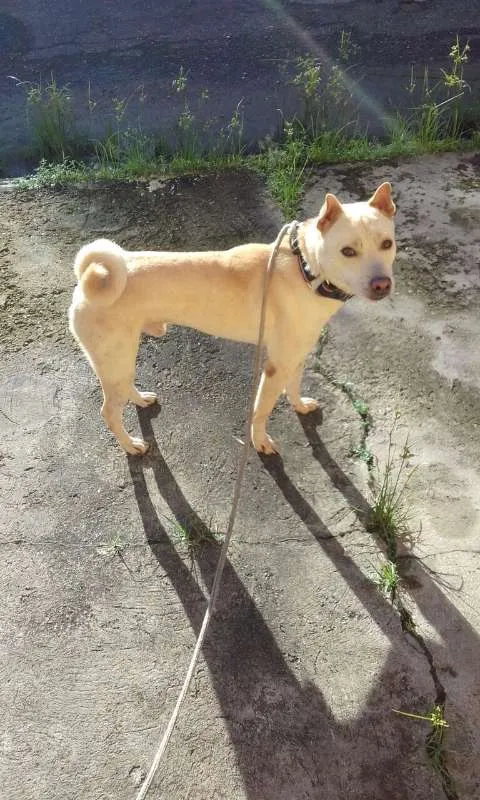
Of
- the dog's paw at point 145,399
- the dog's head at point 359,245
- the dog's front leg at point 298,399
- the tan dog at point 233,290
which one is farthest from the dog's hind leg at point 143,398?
the dog's head at point 359,245

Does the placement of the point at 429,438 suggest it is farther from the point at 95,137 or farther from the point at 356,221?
the point at 95,137

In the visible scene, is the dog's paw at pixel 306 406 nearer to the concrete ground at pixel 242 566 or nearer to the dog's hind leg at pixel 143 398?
the concrete ground at pixel 242 566

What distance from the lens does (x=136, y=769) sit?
7.26 ft

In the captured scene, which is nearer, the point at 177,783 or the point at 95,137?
the point at 177,783

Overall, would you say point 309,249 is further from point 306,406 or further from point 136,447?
point 136,447

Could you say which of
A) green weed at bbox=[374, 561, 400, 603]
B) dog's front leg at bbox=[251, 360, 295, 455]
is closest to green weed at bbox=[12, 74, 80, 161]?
dog's front leg at bbox=[251, 360, 295, 455]

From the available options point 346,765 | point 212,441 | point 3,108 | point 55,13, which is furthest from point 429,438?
point 55,13

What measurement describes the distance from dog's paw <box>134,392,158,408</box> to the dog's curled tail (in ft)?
3.05

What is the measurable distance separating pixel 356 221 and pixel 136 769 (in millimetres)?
2225

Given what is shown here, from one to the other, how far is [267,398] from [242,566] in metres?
0.80

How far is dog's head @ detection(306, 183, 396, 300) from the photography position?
2.23 m

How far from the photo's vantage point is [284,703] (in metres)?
2.32

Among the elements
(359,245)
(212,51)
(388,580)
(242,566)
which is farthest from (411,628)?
(212,51)

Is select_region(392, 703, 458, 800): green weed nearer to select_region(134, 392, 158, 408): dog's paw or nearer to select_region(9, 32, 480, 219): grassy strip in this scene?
select_region(134, 392, 158, 408): dog's paw
